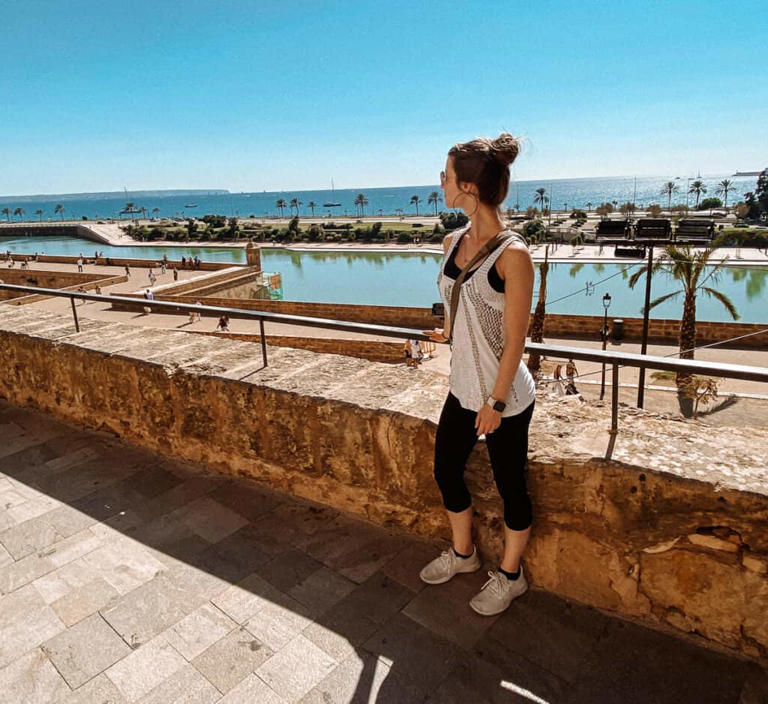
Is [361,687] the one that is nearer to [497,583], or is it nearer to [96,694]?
[497,583]

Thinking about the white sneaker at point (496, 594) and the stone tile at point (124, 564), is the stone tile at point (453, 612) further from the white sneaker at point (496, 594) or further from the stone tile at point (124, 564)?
the stone tile at point (124, 564)

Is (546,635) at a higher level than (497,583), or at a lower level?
lower

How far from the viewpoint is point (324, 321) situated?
2889mm

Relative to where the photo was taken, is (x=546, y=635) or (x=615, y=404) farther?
(x=615, y=404)

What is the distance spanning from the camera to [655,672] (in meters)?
1.95

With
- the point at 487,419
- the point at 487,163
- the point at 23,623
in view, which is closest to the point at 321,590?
the point at 487,419

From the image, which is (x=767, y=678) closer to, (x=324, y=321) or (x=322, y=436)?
(x=322, y=436)

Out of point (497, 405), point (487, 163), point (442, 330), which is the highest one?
point (487, 163)

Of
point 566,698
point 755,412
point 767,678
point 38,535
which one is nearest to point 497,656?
point 566,698

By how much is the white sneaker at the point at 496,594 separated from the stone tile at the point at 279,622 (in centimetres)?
68

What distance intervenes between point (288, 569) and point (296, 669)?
59 cm

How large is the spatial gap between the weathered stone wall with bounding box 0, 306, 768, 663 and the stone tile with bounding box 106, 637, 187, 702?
1.11 metres

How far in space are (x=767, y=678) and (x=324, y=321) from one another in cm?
227

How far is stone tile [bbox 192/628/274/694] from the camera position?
199 cm
